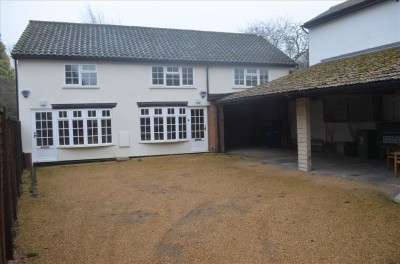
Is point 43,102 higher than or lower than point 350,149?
higher

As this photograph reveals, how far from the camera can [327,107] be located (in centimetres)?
1540

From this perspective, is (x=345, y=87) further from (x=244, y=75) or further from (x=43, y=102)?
(x=43, y=102)

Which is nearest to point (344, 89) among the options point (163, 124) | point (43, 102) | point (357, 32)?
point (357, 32)

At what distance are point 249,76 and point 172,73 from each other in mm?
4513

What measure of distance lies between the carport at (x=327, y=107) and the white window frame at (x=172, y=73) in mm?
2017

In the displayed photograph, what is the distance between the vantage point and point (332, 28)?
15.7m

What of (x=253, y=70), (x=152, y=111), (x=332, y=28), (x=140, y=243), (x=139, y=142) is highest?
(x=332, y=28)

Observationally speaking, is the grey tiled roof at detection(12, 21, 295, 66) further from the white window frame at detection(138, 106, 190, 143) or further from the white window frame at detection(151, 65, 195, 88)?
the white window frame at detection(138, 106, 190, 143)

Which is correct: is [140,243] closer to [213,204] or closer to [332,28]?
[213,204]

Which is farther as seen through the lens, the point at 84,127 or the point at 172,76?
the point at 172,76

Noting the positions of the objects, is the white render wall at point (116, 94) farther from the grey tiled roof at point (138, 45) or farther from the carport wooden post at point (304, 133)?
the carport wooden post at point (304, 133)

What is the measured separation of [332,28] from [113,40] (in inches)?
436

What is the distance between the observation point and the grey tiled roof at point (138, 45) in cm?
1523

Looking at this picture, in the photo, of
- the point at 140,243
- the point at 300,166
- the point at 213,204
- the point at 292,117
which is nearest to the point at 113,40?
the point at 292,117
